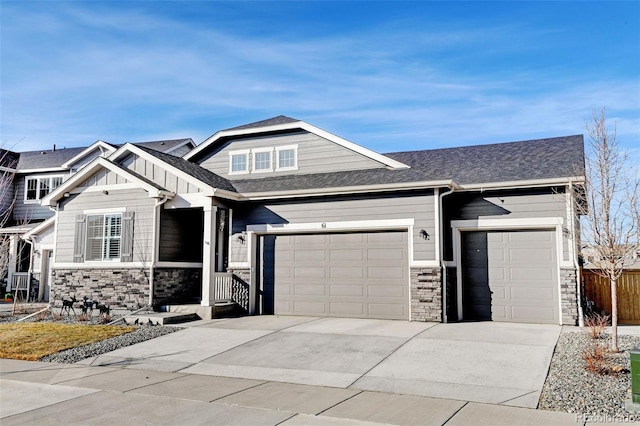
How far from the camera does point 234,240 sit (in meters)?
15.1

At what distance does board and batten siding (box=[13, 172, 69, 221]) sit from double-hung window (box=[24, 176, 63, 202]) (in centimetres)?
18

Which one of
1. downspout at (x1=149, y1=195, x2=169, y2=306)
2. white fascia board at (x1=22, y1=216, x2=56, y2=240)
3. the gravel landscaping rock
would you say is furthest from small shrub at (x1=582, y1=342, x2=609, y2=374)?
Result: white fascia board at (x1=22, y1=216, x2=56, y2=240)

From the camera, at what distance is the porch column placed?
547 inches

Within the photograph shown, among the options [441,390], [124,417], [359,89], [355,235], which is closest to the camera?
[124,417]

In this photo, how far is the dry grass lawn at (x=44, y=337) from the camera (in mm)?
10164

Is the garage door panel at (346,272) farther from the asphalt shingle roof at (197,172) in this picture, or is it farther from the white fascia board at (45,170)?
the white fascia board at (45,170)

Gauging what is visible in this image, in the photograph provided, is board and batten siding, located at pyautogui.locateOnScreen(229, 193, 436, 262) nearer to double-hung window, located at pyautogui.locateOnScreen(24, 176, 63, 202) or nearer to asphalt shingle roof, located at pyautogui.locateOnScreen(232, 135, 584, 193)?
asphalt shingle roof, located at pyautogui.locateOnScreen(232, 135, 584, 193)

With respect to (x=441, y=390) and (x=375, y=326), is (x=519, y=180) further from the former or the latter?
(x=441, y=390)

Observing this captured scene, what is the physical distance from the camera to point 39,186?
81.6 ft

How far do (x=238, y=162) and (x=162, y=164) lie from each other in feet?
9.82

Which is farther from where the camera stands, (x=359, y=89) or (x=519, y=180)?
(x=359, y=89)

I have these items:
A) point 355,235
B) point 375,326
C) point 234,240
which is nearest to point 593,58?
point 355,235

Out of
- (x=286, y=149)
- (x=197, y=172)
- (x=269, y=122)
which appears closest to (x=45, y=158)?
(x=197, y=172)

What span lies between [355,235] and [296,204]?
2.02 metres
